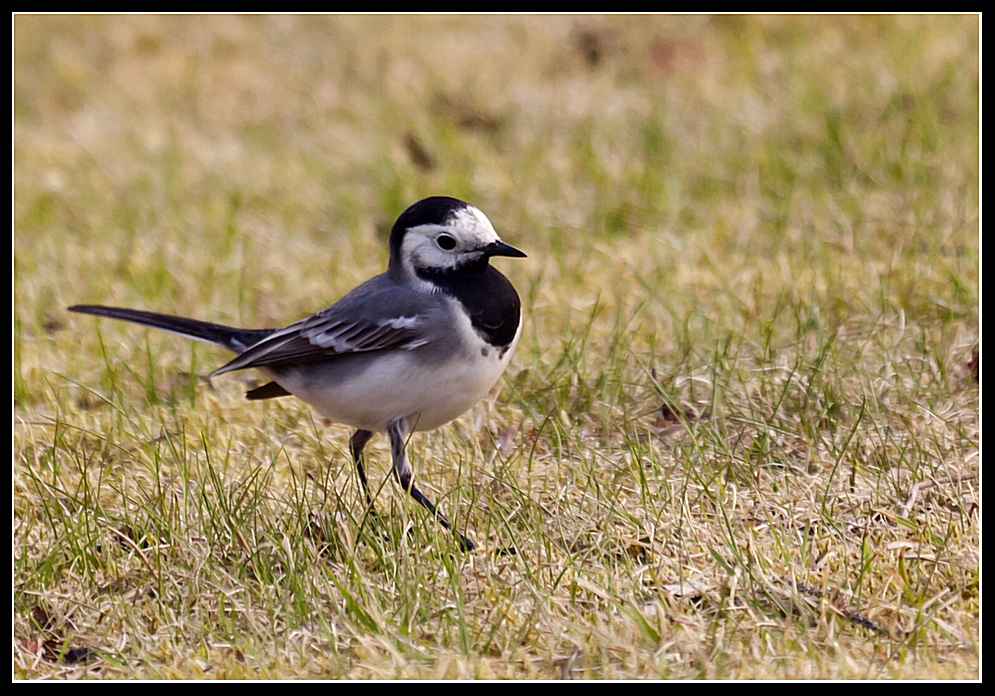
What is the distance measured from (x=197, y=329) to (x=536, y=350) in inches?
62.7

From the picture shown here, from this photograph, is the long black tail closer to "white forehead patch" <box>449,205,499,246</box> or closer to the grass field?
the grass field

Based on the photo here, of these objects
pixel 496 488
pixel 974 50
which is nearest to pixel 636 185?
pixel 974 50

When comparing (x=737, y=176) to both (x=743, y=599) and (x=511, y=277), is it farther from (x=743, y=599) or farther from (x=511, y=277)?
(x=743, y=599)

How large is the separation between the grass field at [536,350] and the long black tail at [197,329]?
1.38 feet

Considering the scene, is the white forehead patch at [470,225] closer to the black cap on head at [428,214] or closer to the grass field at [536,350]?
the black cap on head at [428,214]

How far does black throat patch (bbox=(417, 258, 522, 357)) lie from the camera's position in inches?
169

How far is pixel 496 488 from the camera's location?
176 inches

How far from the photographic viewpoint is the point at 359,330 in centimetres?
441

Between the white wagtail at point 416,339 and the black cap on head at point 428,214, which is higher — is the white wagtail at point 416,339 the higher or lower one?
the lower one

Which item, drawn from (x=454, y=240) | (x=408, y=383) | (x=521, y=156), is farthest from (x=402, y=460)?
(x=521, y=156)

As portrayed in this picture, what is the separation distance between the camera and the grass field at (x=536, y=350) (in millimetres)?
3639

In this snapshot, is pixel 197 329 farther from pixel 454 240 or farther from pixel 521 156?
pixel 521 156

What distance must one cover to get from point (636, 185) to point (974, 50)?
9.18 ft

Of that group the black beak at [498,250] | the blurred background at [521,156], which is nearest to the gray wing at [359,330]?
the black beak at [498,250]
